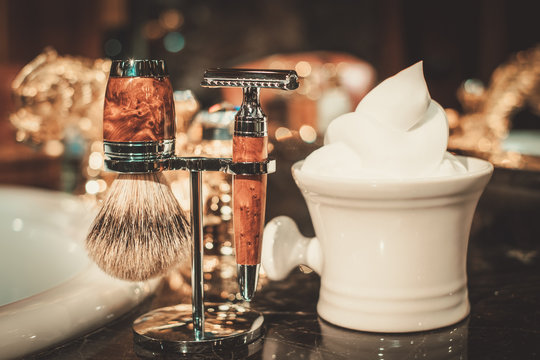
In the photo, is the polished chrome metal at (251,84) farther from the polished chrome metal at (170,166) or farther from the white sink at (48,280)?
the white sink at (48,280)

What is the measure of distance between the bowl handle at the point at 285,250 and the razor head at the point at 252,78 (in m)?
0.10

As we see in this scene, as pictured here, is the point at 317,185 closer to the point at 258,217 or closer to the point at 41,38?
the point at 258,217

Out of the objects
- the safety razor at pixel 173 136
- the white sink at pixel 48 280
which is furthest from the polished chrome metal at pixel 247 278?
the white sink at pixel 48 280

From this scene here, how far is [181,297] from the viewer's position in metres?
0.48

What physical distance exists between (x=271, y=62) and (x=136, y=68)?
8.65ft

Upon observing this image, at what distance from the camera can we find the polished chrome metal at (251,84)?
345 millimetres

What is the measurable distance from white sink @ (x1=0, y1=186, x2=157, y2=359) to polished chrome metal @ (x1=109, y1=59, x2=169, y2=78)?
0.14 m

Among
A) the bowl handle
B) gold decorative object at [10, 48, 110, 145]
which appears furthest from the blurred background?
the bowl handle

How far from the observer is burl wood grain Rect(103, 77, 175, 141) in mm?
347

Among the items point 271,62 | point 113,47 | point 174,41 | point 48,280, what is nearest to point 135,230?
point 48,280

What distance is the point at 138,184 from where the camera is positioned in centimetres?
36

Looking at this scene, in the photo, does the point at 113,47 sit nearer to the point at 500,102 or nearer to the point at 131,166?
the point at 500,102

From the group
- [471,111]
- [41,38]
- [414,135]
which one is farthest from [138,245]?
[41,38]

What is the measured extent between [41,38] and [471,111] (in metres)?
2.47
